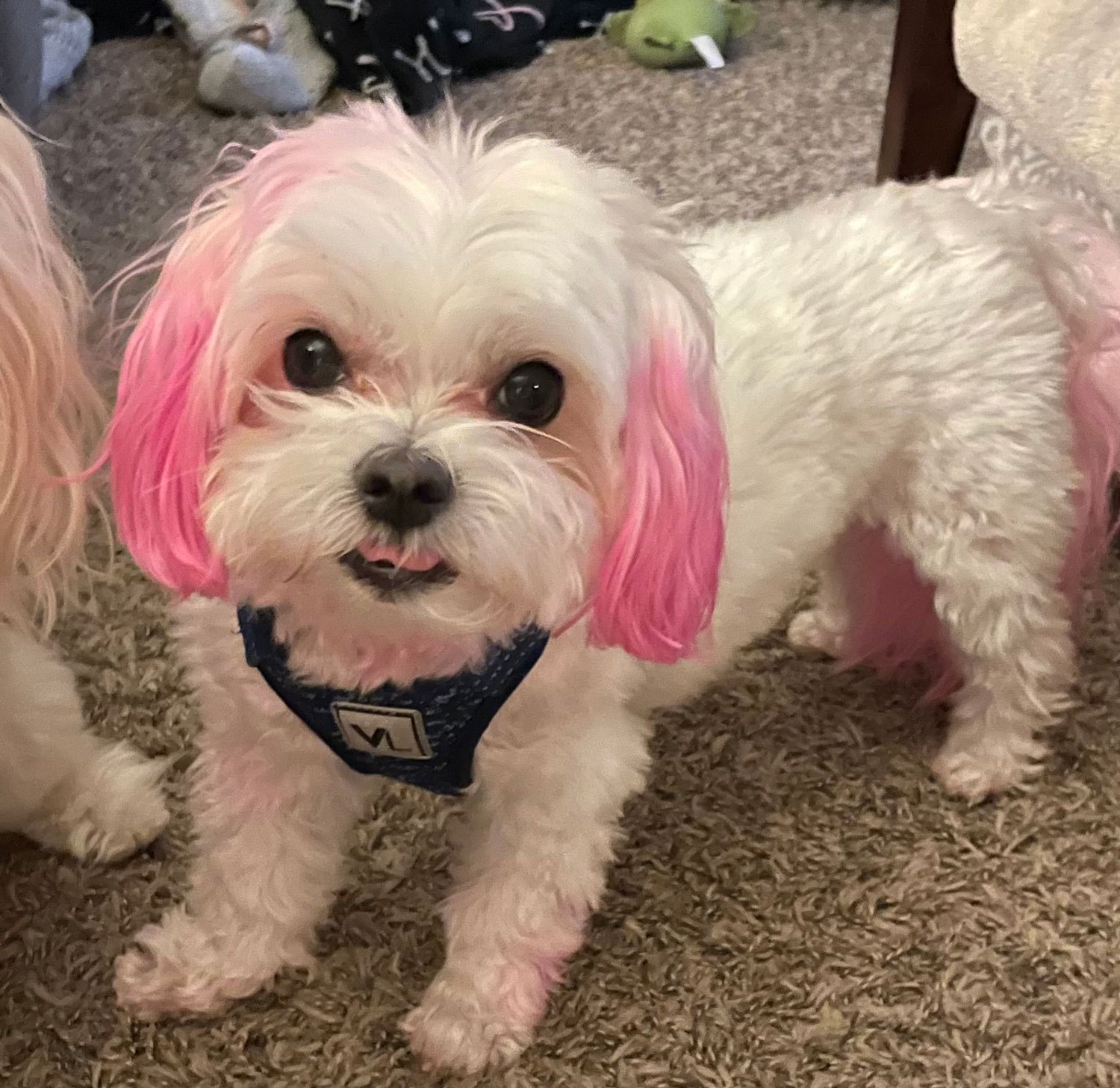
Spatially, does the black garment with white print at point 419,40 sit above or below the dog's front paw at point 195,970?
above

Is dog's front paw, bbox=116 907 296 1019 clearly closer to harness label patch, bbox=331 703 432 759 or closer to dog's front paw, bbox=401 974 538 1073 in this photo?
dog's front paw, bbox=401 974 538 1073

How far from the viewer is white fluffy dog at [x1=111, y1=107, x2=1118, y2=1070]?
2.27 ft

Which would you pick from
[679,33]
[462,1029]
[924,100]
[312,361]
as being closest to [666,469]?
[312,361]

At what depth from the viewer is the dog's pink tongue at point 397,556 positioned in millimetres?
689

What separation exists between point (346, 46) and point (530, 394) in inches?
66.4

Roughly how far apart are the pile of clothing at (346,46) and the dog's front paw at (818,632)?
1145 millimetres

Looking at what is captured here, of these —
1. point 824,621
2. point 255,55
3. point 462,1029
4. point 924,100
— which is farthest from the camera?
point 255,55

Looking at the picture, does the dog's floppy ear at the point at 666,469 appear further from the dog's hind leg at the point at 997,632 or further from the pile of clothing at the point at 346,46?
the pile of clothing at the point at 346,46

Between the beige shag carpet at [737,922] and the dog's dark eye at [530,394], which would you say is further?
the beige shag carpet at [737,922]

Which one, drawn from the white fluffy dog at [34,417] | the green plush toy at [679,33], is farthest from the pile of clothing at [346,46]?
the white fluffy dog at [34,417]

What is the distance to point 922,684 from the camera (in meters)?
1.42

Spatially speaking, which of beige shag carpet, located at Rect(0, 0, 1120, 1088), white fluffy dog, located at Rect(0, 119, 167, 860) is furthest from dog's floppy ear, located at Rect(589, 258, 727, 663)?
beige shag carpet, located at Rect(0, 0, 1120, 1088)

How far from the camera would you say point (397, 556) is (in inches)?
27.2

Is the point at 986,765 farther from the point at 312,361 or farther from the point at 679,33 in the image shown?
the point at 679,33
